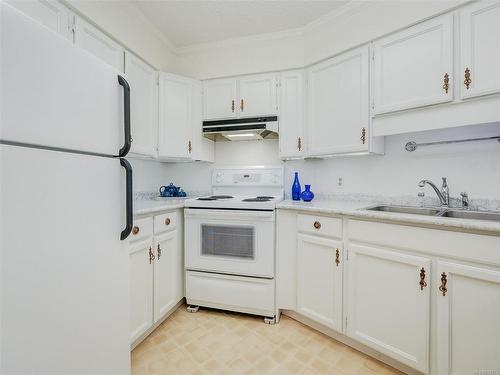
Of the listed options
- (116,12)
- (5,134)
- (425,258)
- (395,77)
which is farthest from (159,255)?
(395,77)

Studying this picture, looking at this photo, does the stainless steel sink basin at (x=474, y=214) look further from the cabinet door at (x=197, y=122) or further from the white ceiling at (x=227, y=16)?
the cabinet door at (x=197, y=122)

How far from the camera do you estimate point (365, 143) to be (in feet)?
6.11

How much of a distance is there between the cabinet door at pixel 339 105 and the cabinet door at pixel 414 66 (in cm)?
11

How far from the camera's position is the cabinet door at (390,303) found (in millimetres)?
1313

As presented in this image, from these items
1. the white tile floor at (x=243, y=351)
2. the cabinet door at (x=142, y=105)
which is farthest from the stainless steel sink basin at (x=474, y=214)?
the cabinet door at (x=142, y=105)

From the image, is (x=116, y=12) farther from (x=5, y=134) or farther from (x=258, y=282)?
(x=258, y=282)

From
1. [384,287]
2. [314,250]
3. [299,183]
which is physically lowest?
[384,287]

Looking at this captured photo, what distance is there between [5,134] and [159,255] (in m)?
1.36

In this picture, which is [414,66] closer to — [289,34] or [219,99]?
[289,34]

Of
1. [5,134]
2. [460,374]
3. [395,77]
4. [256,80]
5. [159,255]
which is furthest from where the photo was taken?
[256,80]

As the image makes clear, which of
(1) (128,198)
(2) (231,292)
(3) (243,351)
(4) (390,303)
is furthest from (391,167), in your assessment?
(1) (128,198)

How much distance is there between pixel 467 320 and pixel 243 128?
1.98m

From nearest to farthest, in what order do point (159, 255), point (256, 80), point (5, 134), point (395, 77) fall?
point (5, 134) < point (395, 77) < point (159, 255) < point (256, 80)

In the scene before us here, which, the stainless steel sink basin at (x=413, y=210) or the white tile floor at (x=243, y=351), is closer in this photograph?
the white tile floor at (x=243, y=351)
